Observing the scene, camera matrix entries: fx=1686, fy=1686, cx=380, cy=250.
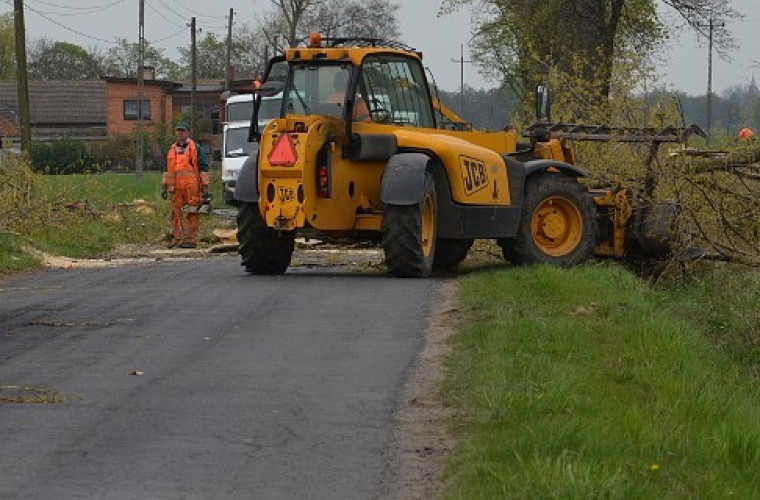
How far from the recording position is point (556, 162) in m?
20.2

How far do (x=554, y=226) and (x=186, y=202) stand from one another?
885 cm

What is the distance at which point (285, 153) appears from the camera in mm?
18266

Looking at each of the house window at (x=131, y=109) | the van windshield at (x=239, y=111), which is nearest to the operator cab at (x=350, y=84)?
the van windshield at (x=239, y=111)

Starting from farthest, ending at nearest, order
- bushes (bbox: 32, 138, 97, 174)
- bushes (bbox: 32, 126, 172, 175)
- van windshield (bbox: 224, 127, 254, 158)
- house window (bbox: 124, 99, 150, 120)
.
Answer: house window (bbox: 124, 99, 150, 120), bushes (bbox: 32, 126, 172, 175), bushes (bbox: 32, 138, 97, 174), van windshield (bbox: 224, 127, 254, 158)

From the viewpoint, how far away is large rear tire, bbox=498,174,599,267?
19734mm

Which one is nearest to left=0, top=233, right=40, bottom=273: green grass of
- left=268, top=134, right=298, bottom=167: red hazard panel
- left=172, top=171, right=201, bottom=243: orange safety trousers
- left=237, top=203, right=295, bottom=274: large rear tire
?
left=237, top=203, right=295, bottom=274: large rear tire

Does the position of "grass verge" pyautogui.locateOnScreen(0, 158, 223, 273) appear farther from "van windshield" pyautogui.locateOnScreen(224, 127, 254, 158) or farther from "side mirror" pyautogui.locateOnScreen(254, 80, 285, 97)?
"van windshield" pyautogui.locateOnScreen(224, 127, 254, 158)

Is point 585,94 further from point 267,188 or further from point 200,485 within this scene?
point 200,485

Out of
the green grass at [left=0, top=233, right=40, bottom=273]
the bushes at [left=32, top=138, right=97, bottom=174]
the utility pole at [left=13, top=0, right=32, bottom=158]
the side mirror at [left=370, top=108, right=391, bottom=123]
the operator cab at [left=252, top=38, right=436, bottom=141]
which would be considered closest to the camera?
the operator cab at [left=252, top=38, right=436, bottom=141]

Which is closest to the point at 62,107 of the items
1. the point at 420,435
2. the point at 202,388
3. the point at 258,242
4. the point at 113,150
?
the point at 113,150

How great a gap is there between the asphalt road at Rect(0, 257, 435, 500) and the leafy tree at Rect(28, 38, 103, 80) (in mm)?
130731

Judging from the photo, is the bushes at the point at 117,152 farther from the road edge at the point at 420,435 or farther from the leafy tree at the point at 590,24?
the road edge at the point at 420,435

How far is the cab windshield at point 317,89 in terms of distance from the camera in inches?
750

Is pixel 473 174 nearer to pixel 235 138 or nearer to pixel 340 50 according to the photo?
pixel 340 50
